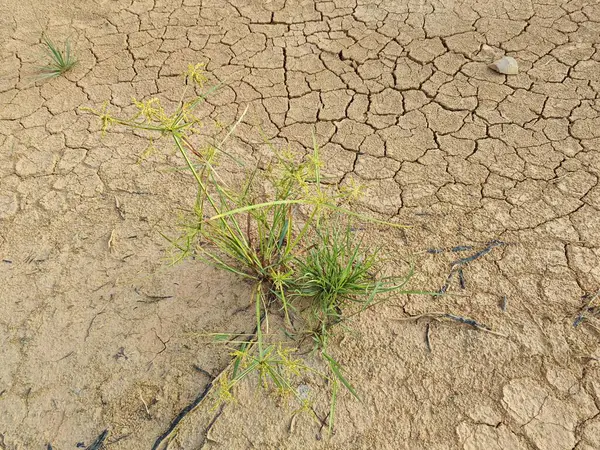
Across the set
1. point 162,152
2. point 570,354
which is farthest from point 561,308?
point 162,152

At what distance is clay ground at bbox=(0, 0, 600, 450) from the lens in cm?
175

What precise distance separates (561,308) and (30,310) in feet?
6.80

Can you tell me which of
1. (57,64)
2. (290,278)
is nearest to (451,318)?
(290,278)

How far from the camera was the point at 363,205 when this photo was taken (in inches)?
91.5

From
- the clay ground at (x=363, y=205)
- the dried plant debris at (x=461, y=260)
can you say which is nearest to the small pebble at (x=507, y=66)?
the clay ground at (x=363, y=205)

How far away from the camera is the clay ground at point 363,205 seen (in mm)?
1745

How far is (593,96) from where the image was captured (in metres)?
2.72

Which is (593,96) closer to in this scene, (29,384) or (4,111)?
(29,384)

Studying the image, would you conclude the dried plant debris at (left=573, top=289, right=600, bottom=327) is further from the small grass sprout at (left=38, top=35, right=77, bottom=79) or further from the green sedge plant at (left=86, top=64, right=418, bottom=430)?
the small grass sprout at (left=38, top=35, right=77, bottom=79)

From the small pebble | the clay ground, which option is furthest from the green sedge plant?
the small pebble

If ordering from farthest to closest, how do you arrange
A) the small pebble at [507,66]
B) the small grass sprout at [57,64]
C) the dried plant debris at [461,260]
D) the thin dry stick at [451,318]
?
the small grass sprout at [57,64] < the small pebble at [507,66] < the dried plant debris at [461,260] < the thin dry stick at [451,318]

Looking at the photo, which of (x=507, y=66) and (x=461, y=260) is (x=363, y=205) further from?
(x=507, y=66)

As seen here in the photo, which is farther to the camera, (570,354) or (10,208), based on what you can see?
(10,208)

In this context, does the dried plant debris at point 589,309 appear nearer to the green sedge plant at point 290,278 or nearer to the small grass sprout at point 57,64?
the green sedge plant at point 290,278
